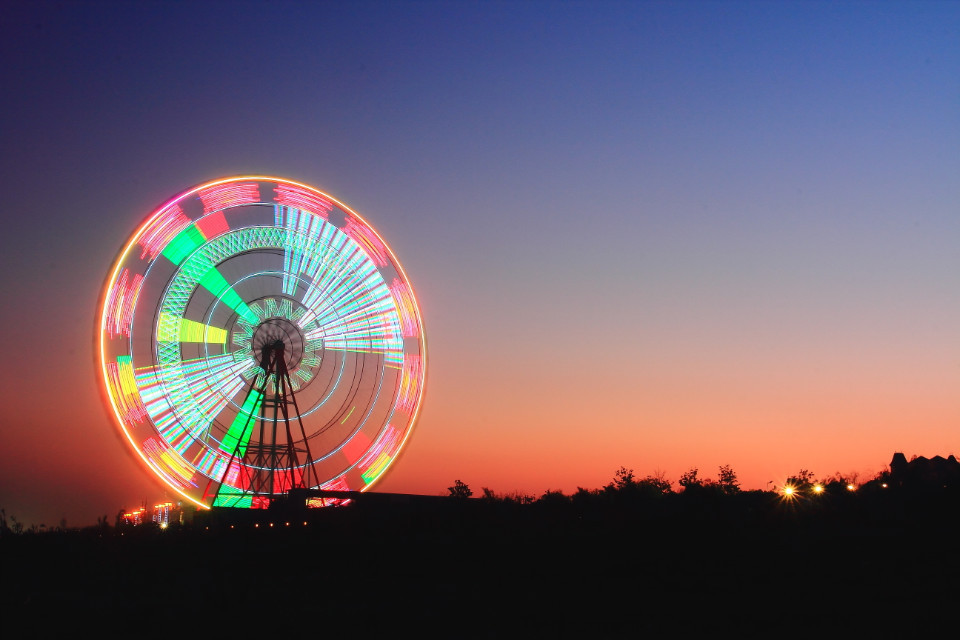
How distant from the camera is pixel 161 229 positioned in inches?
824

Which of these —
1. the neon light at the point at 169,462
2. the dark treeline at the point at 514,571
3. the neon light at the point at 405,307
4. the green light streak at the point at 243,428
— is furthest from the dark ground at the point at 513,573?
the neon light at the point at 405,307

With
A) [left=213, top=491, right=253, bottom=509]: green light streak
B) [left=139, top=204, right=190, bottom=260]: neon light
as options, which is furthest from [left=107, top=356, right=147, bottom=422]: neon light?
[left=213, top=491, right=253, bottom=509]: green light streak

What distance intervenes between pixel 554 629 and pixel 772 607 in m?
4.37

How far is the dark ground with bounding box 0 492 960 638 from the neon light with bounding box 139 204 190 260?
7.83 m

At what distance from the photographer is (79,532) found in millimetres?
23953

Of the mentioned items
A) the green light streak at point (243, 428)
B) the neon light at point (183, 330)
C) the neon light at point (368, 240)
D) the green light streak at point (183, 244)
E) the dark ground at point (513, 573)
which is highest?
the neon light at point (368, 240)

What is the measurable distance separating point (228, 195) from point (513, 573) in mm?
13202

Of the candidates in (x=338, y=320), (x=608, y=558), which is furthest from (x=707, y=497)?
(x=338, y=320)

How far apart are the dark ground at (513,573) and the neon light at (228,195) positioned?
31.0 feet

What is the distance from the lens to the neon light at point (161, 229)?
20672 millimetres

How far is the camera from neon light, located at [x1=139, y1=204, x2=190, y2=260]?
20672 mm

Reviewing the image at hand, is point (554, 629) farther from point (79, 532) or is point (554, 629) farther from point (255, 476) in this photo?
point (79, 532)

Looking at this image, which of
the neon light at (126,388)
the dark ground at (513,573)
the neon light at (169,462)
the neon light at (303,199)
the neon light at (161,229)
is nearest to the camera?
the dark ground at (513,573)

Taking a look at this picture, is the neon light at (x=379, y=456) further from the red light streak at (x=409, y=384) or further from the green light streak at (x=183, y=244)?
the green light streak at (x=183, y=244)
